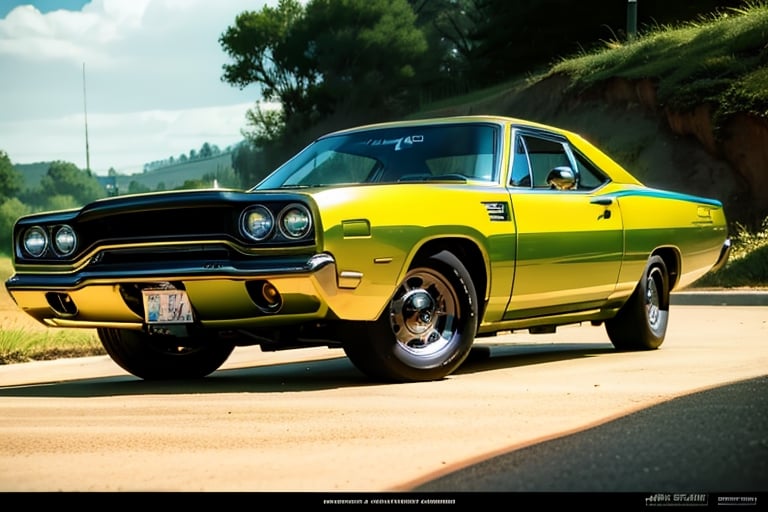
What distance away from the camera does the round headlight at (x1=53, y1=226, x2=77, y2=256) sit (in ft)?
25.4

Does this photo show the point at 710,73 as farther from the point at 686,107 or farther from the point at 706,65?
the point at 686,107

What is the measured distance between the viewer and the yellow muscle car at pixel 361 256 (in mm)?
7086

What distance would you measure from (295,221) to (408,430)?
169 centimetres

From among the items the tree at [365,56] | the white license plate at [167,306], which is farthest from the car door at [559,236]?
the tree at [365,56]

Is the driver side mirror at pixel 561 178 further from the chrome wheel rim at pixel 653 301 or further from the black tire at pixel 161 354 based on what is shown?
the black tire at pixel 161 354

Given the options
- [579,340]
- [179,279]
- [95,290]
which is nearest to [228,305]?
[179,279]

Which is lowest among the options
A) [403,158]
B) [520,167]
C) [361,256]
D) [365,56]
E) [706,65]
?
[361,256]

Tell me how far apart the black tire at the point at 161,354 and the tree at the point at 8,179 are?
172 ft

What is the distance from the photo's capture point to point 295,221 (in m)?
7.04

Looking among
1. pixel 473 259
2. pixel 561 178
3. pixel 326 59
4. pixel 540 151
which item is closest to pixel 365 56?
pixel 326 59

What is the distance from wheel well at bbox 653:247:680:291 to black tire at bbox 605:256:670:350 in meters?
0.09
